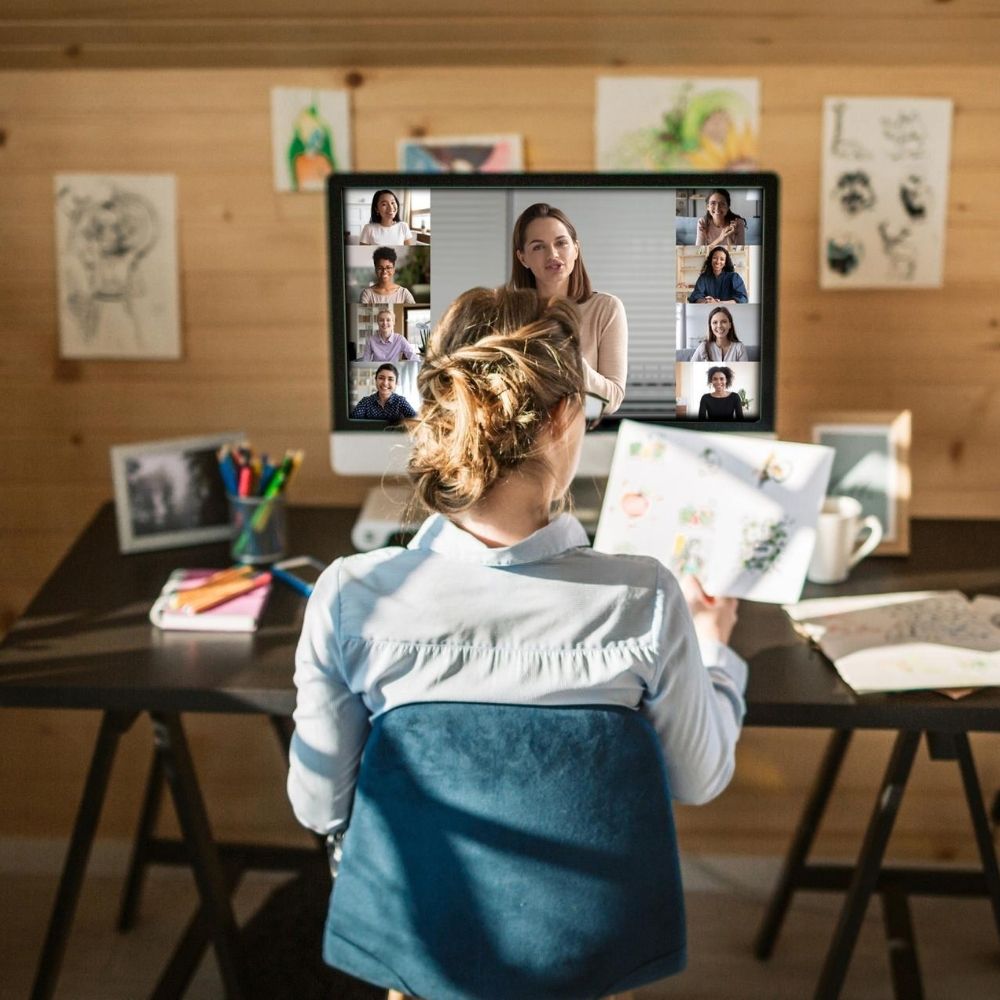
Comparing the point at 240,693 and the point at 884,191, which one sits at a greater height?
the point at 884,191

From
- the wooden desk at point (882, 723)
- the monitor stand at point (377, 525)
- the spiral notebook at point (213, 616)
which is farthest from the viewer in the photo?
the monitor stand at point (377, 525)

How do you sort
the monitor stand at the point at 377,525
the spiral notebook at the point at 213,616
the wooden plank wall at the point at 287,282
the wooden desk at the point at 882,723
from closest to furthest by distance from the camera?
1. the wooden desk at the point at 882,723
2. the spiral notebook at the point at 213,616
3. the monitor stand at the point at 377,525
4. the wooden plank wall at the point at 287,282

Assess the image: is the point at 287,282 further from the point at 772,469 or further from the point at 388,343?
the point at 772,469

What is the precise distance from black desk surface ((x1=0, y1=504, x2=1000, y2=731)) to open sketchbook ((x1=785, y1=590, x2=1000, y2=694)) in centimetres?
2

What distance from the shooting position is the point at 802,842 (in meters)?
1.99

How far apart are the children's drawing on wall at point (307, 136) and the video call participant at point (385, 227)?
1.03ft

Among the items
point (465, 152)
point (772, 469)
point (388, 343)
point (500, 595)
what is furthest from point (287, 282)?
point (500, 595)

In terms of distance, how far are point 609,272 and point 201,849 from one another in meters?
0.94

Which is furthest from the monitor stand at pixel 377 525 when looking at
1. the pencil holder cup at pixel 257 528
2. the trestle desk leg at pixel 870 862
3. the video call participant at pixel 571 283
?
the trestle desk leg at pixel 870 862

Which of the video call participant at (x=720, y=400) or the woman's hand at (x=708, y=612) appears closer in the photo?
the woman's hand at (x=708, y=612)

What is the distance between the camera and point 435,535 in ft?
3.83

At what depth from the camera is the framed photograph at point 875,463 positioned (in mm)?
1804

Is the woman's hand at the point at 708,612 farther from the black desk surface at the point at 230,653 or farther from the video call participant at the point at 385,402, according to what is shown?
the video call participant at the point at 385,402

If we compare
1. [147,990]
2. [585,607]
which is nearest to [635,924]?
[585,607]
